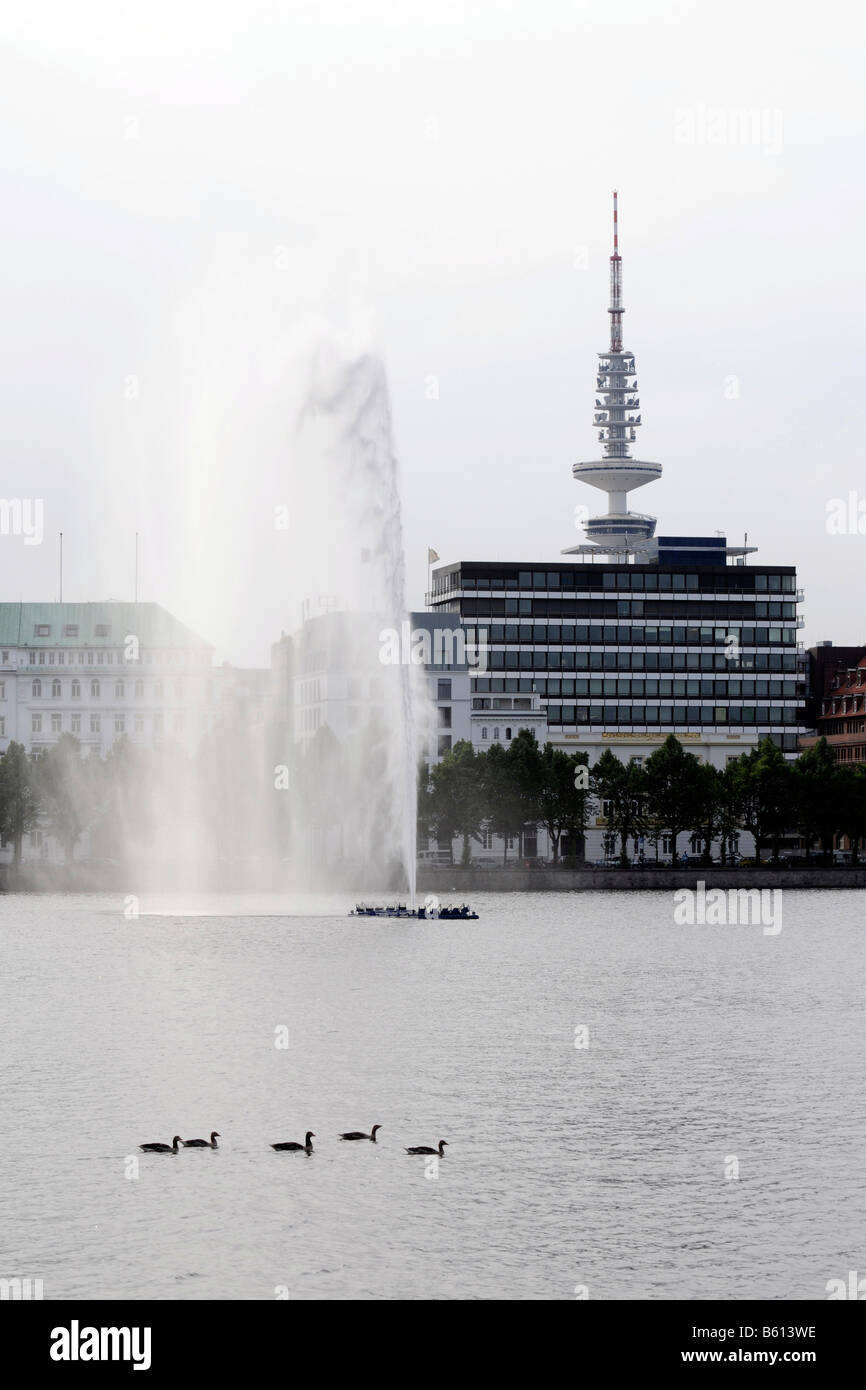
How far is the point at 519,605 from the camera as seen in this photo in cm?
17675

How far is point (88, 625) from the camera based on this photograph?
16638 cm

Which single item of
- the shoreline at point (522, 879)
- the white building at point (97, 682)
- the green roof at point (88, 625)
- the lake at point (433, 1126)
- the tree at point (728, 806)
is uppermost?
the green roof at point (88, 625)

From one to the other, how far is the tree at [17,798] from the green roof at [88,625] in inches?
1112

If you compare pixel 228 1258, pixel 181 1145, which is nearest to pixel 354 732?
pixel 181 1145

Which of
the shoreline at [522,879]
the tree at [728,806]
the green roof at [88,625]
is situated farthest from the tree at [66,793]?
the tree at [728,806]

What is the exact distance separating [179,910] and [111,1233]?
7758 cm

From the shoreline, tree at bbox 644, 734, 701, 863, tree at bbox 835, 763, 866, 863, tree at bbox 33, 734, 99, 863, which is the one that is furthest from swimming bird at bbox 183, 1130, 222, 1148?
tree at bbox 835, 763, 866, 863

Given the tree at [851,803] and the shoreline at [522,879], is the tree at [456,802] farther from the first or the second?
the tree at [851,803]

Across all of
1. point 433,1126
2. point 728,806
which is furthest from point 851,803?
point 433,1126

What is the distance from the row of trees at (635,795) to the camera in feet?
453

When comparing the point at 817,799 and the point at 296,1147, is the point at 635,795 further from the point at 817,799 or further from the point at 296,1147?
the point at 296,1147

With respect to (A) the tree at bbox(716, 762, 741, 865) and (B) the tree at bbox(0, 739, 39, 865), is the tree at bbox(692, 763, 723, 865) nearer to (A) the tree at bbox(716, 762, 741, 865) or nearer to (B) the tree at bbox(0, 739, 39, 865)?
(A) the tree at bbox(716, 762, 741, 865)

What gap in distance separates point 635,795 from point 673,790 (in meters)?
2.75
